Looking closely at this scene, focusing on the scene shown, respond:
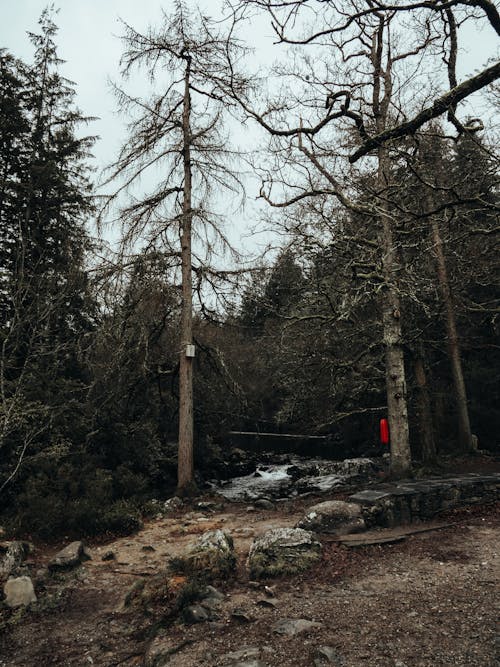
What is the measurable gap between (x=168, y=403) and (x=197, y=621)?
33.8 feet

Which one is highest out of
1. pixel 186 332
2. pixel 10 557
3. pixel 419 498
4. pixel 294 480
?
pixel 186 332

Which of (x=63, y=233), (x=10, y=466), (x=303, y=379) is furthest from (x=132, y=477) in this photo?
(x=63, y=233)

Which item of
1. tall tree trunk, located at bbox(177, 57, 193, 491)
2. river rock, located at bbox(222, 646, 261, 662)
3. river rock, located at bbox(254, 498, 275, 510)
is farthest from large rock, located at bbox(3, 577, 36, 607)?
tall tree trunk, located at bbox(177, 57, 193, 491)

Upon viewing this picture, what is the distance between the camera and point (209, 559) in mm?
5312

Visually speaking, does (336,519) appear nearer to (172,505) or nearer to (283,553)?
(283,553)

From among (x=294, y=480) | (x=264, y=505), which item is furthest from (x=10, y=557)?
(x=294, y=480)

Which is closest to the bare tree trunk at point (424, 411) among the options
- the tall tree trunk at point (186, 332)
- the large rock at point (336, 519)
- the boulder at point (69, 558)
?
the tall tree trunk at point (186, 332)

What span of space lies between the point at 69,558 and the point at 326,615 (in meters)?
3.93

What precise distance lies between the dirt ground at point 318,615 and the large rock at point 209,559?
187 millimetres

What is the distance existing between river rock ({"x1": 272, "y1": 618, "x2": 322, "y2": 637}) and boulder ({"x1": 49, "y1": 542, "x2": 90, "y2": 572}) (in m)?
3.53

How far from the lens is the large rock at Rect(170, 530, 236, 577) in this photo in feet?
17.1

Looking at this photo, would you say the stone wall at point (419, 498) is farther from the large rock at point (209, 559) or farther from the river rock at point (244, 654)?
the river rock at point (244, 654)

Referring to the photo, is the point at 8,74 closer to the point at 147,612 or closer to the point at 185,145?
the point at 185,145

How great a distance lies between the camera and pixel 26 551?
6.70 m
